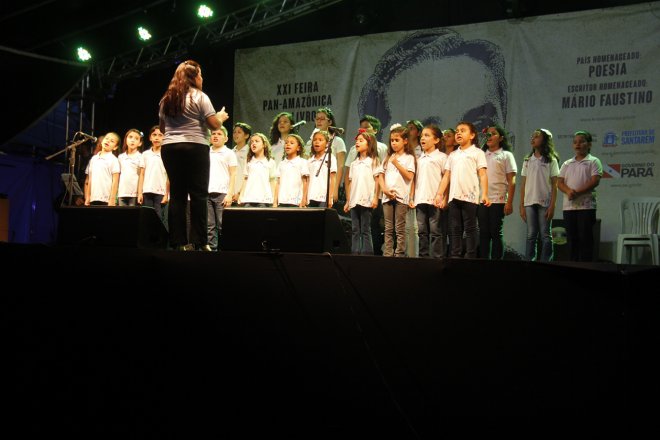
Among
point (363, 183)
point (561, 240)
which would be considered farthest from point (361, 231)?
point (561, 240)

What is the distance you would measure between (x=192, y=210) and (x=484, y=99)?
4.82 m

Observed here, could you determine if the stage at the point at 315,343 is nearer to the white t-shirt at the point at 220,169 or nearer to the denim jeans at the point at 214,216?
the denim jeans at the point at 214,216

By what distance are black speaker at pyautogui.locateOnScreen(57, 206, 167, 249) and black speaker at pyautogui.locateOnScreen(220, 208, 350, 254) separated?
60 cm

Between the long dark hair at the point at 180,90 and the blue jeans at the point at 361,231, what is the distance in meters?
2.41

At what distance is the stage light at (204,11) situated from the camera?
28.1 feet

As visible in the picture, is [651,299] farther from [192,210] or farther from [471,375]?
[192,210]

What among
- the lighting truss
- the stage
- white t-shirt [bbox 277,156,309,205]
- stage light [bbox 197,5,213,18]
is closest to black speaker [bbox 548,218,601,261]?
white t-shirt [bbox 277,156,309,205]

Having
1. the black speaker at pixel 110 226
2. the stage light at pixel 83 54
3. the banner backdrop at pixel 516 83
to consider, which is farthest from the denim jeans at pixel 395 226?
the stage light at pixel 83 54

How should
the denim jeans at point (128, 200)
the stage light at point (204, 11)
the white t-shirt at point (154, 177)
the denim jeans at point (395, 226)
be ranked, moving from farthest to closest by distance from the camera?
the stage light at point (204, 11), the denim jeans at point (128, 200), the white t-shirt at point (154, 177), the denim jeans at point (395, 226)

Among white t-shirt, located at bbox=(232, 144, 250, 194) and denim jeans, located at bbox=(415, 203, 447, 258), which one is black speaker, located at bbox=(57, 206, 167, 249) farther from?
white t-shirt, located at bbox=(232, 144, 250, 194)

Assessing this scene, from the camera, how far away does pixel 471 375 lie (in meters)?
2.91

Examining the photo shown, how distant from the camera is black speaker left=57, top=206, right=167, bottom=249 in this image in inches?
161

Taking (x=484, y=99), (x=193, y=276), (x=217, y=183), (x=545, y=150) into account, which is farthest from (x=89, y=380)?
(x=484, y=99)

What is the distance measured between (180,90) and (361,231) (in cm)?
254
